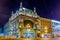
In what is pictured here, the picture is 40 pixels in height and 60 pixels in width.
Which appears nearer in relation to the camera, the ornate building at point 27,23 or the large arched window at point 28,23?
the ornate building at point 27,23

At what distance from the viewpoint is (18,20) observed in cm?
1703

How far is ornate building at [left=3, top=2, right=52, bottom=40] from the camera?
661 inches

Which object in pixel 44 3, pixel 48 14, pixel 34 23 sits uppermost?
pixel 44 3

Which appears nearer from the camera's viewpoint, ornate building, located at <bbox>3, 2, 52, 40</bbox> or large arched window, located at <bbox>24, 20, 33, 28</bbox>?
ornate building, located at <bbox>3, 2, 52, 40</bbox>

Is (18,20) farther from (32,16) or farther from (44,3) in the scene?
(44,3)

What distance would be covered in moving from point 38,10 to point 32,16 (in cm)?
109

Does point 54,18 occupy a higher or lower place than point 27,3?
Answer: lower

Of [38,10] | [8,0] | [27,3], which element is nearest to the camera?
[8,0]

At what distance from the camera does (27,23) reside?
17.8m

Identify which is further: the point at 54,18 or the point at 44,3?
the point at 54,18

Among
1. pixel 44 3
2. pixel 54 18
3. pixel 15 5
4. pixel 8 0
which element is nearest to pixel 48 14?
pixel 54 18

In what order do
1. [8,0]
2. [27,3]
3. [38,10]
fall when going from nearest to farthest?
1. [8,0]
2. [27,3]
3. [38,10]

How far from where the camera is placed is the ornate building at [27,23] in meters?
16.8

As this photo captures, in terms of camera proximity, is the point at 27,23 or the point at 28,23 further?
the point at 28,23
